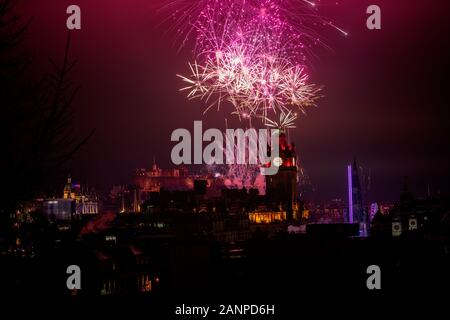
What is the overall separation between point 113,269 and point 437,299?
94.1 feet

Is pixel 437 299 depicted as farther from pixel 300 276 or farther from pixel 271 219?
pixel 271 219

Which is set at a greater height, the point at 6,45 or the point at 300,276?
the point at 6,45

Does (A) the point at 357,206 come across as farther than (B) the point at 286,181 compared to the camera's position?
Yes

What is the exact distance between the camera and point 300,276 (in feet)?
95.8
